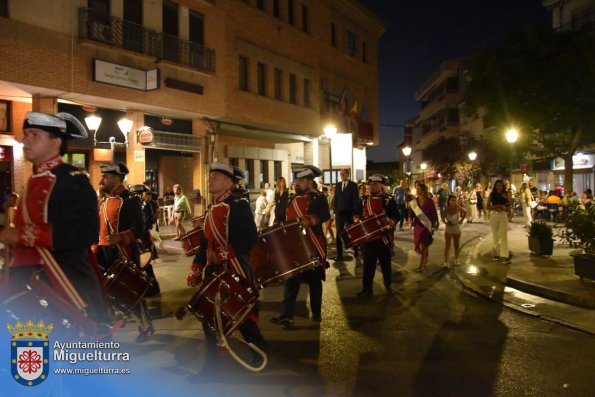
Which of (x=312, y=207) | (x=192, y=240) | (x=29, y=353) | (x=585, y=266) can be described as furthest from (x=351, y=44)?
(x=29, y=353)

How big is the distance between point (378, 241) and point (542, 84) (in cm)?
1919

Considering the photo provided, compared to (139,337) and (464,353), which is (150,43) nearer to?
(139,337)

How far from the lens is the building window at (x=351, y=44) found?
3366cm

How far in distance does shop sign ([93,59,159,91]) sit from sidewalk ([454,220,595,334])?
40.9 ft

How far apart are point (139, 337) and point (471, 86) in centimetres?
2438

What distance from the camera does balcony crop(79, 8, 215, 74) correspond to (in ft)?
56.6

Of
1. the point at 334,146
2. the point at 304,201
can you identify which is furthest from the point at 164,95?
the point at 304,201

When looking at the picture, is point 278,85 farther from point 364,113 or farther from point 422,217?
point 422,217

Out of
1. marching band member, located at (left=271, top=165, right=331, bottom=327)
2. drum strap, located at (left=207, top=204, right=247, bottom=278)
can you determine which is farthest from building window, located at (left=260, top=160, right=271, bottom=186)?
drum strap, located at (left=207, top=204, right=247, bottom=278)

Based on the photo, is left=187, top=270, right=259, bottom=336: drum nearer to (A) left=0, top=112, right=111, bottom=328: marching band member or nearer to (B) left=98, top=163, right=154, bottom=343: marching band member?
(A) left=0, top=112, right=111, bottom=328: marching band member

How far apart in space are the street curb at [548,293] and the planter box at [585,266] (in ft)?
2.89

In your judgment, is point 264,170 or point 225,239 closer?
point 225,239

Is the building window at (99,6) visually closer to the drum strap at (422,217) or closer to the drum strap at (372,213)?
the drum strap at (422,217)

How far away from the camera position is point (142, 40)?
1920cm
